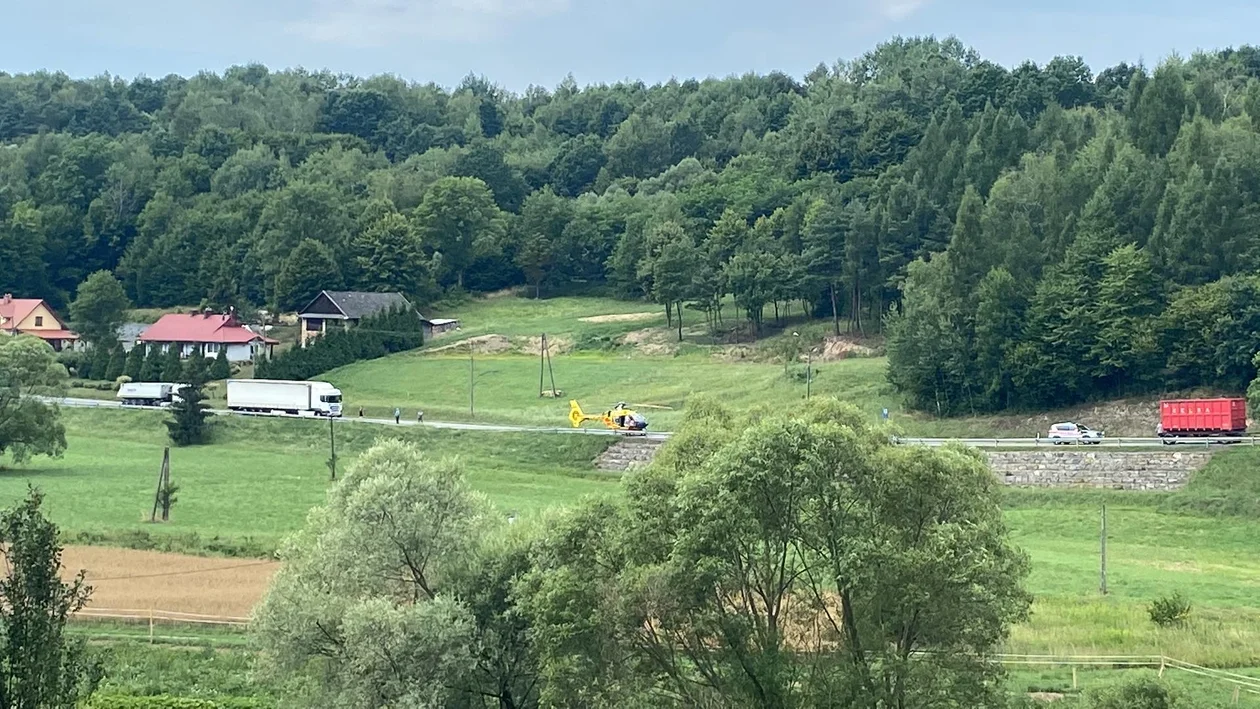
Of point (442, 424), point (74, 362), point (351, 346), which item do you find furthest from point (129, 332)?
point (442, 424)

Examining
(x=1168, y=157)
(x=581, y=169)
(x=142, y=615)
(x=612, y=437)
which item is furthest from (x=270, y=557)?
(x=581, y=169)

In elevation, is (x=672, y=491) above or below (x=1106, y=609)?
above

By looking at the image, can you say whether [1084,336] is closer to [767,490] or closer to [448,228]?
[767,490]

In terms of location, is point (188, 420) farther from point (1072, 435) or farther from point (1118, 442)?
point (1118, 442)

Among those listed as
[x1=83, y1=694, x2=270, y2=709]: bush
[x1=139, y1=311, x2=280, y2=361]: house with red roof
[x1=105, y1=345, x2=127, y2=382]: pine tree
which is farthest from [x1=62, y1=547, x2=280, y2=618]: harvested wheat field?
[x1=139, y1=311, x2=280, y2=361]: house with red roof

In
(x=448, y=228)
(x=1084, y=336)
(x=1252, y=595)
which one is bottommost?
(x=1252, y=595)

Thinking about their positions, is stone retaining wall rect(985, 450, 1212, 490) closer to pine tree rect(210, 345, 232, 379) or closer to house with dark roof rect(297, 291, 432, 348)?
pine tree rect(210, 345, 232, 379)

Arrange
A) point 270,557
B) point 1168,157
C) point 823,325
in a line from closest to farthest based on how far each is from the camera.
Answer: point 270,557, point 1168,157, point 823,325
